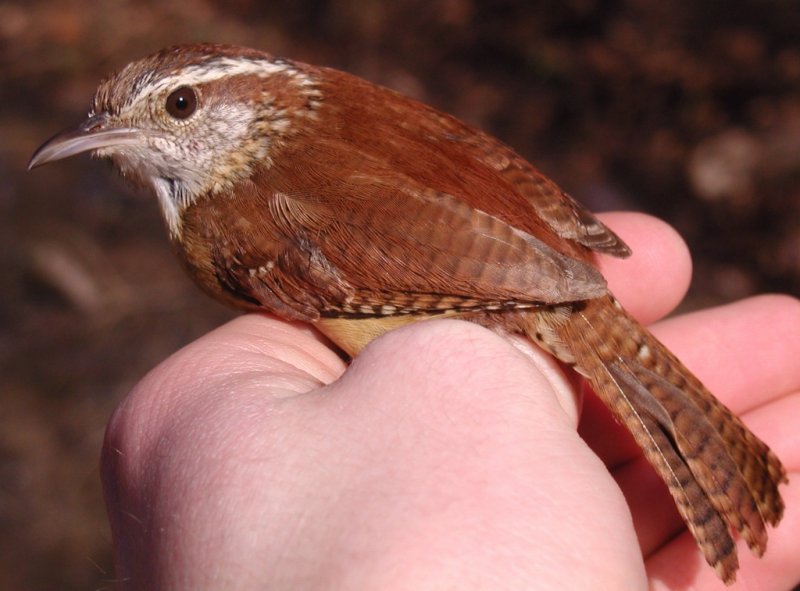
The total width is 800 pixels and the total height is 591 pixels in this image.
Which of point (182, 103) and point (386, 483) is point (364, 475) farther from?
point (182, 103)

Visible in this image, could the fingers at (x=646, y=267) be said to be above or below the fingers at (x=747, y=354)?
above

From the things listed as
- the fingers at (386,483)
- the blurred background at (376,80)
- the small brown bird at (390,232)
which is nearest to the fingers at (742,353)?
the small brown bird at (390,232)

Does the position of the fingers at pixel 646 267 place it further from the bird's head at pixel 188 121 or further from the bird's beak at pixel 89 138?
the bird's beak at pixel 89 138

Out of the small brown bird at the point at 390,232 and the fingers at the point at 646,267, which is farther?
the fingers at the point at 646,267

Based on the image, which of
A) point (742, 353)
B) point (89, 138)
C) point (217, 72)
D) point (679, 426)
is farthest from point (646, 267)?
point (89, 138)

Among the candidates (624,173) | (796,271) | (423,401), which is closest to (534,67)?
(624,173)

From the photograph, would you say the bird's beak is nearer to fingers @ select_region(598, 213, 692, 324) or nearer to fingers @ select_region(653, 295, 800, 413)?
fingers @ select_region(598, 213, 692, 324)

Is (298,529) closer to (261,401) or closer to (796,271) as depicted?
(261,401)
